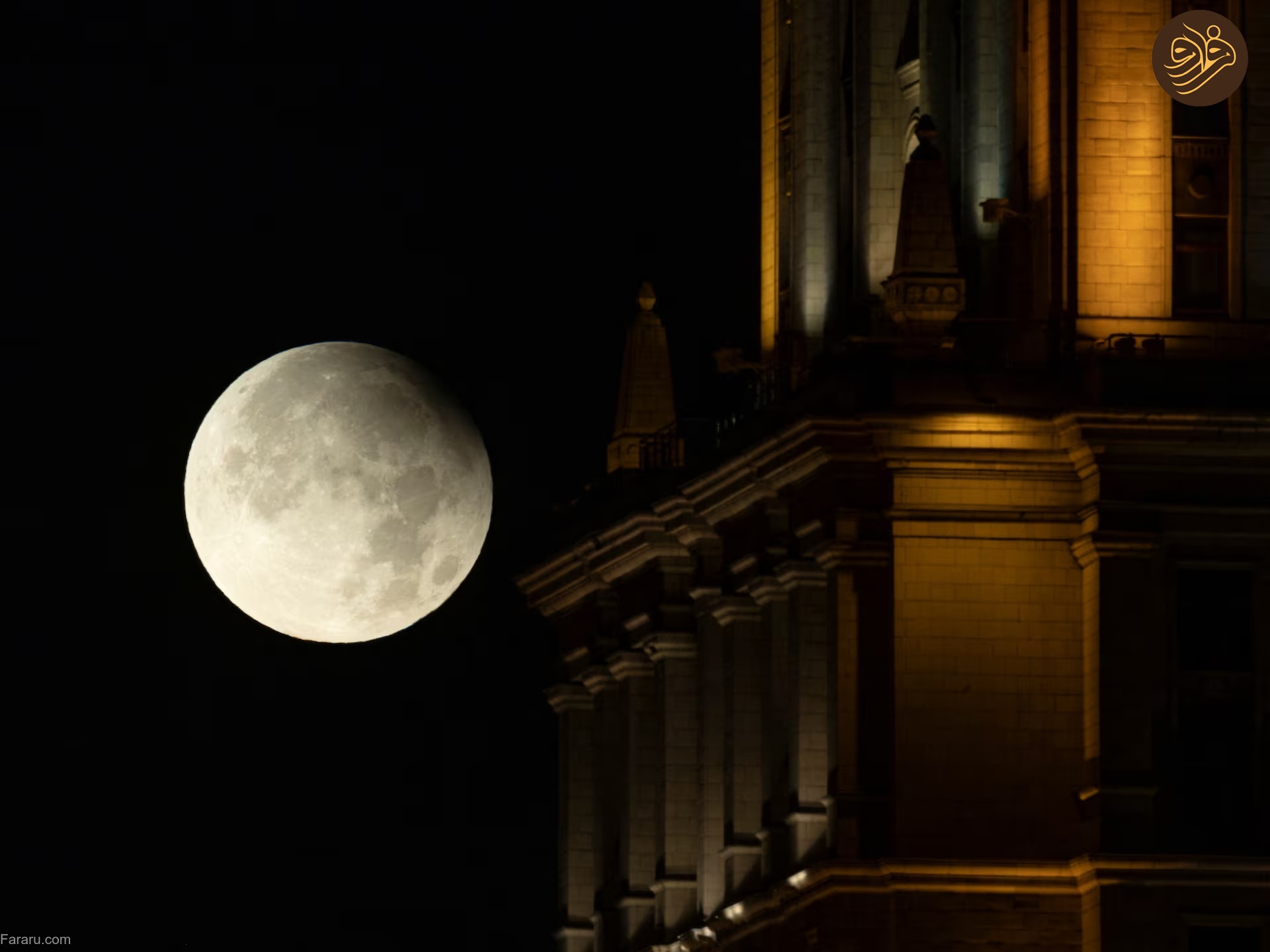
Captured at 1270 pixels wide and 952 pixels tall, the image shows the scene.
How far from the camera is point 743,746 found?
112625mm

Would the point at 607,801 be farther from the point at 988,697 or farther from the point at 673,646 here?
the point at 988,697

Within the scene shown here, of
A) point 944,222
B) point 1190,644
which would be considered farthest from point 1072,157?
point 1190,644

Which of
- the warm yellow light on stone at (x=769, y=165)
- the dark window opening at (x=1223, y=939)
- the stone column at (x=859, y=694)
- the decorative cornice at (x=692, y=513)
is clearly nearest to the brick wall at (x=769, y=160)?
the warm yellow light on stone at (x=769, y=165)

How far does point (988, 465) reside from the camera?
4043 inches

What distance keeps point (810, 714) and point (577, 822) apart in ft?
64.1

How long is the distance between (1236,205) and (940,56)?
31.6ft

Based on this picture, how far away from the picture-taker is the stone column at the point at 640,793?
120375 millimetres

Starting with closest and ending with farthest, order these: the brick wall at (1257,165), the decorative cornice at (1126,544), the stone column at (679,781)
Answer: the decorative cornice at (1126,544) → the brick wall at (1257,165) → the stone column at (679,781)

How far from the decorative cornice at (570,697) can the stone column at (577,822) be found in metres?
0.01

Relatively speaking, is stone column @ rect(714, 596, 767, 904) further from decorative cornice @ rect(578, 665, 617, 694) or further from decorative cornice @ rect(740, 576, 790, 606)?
decorative cornice @ rect(578, 665, 617, 694)

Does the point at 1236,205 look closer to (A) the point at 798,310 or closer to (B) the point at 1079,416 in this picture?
(B) the point at 1079,416

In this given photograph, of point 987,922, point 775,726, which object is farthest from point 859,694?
point 775,726

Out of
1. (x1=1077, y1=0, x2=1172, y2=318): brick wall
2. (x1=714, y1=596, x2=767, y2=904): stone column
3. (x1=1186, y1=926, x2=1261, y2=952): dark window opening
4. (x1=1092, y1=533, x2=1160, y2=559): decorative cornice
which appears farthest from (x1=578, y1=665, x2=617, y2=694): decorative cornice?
(x1=1186, y1=926, x2=1261, y2=952): dark window opening

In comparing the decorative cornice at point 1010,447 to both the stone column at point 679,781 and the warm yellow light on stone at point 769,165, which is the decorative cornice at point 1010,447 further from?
the warm yellow light on stone at point 769,165
